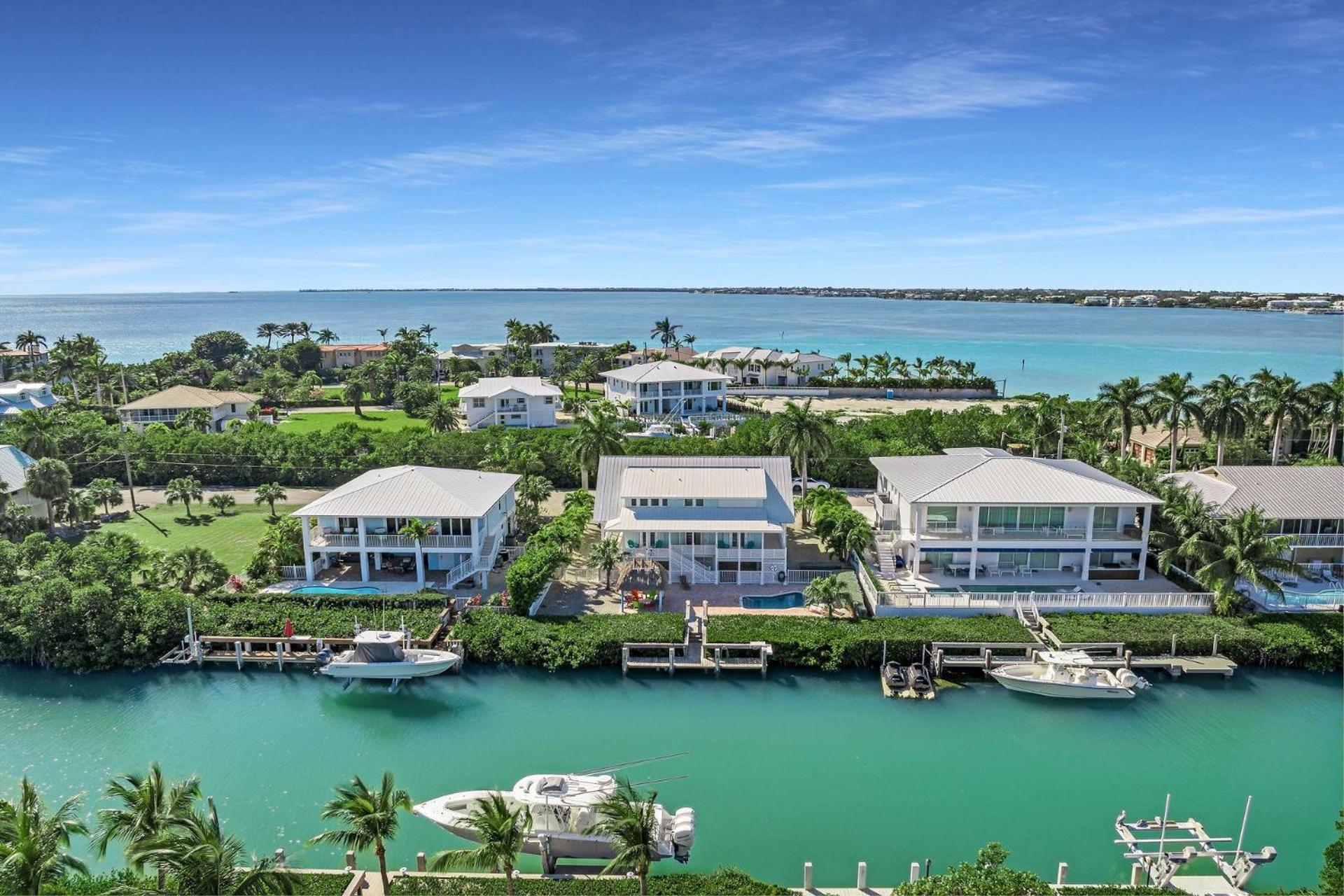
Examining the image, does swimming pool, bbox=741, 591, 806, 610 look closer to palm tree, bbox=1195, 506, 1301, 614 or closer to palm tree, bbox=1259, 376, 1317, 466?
palm tree, bbox=1195, 506, 1301, 614

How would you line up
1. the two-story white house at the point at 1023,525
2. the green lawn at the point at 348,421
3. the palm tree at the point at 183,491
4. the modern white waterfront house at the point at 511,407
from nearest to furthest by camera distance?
1. the two-story white house at the point at 1023,525
2. the palm tree at the point at 183,491
3. the green lawn at the point at 348,421
4. the modern white waterfront house at the point at 511,407

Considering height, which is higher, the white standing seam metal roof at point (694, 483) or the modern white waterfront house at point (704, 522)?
the white standing seam metal roof at point (694, 483)

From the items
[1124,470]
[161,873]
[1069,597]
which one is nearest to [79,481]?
[161,873]

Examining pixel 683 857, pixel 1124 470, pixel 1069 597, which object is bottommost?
pixel 683 857

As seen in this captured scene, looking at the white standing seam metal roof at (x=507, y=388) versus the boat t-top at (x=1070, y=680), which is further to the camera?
the white standing seam metal roof at (x=507, y=388)

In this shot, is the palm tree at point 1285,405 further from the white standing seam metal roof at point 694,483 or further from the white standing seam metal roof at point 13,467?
the white standing seam metal roof at point 13,467

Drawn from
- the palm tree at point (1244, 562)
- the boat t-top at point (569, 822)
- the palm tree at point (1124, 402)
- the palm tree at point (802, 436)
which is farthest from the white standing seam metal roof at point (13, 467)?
the palm tree at point (1124, 402)

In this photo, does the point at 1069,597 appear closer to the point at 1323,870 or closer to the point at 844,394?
the point at 1323,870
